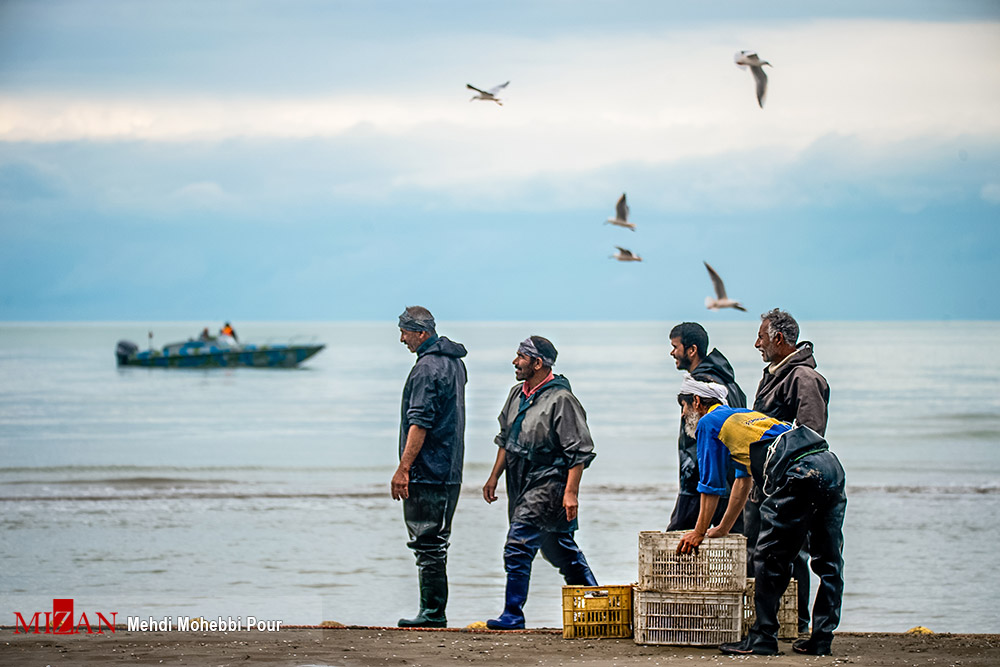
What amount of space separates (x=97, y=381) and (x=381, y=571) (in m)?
57.5

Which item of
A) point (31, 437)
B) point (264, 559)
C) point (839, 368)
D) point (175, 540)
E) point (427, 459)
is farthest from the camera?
point (839, 368)

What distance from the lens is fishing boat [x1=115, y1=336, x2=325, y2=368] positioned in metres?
68.1

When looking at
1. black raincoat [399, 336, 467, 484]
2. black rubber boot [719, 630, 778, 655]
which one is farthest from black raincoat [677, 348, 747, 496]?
black raincoat [399, 336, 467, 484]

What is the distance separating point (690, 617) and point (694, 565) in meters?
0.27

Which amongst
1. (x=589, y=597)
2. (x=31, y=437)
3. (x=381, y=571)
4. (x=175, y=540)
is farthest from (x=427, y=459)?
(x=31, y=437)

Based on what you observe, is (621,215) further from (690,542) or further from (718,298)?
(690,542)

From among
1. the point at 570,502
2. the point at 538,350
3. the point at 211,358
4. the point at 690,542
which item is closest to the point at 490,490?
the point at 570,502

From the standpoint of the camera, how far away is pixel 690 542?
6320mm

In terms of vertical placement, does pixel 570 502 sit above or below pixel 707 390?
below

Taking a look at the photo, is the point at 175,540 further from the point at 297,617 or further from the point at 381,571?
the point at 297,617

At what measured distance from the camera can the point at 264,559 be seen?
1212 cm

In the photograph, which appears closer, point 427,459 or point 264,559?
point 427,459

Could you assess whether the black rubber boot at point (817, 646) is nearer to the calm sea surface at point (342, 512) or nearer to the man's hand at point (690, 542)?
the man's hand at point (690, 542)

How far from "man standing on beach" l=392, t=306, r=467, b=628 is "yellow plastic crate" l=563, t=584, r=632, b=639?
3.44 feet
